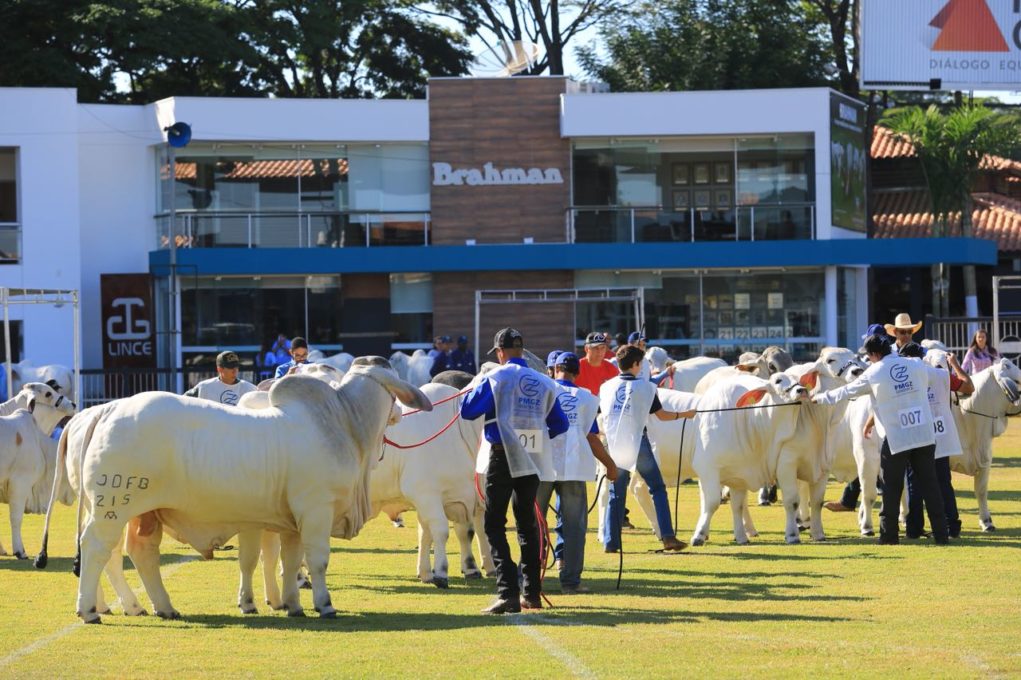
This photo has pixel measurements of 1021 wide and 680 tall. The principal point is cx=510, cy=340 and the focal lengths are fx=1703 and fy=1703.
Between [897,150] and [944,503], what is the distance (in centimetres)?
3531

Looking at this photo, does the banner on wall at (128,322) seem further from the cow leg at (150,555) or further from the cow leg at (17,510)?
the cow leg at (150,555)

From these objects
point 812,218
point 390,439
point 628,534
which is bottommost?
point 628,534

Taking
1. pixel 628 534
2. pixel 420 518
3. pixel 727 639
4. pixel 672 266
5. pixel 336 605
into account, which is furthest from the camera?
pixel 672 266

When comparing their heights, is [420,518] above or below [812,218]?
below

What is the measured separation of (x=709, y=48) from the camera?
54.3m

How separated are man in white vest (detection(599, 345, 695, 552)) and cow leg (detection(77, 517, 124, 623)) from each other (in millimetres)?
5010

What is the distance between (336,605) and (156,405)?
232cm

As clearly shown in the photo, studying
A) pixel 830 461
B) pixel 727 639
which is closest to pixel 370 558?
pixel 830 461

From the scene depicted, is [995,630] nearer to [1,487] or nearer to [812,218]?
[1,487]

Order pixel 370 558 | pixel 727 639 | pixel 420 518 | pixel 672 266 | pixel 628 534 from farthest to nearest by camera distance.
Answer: pixel 672 266
pixel 628 534
pixel 370 558
pixel 420 518
pixel 727 639

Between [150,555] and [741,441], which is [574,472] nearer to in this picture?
[150,555]

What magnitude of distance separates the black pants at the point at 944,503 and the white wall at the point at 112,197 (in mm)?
28446

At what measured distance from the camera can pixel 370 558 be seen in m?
17.0

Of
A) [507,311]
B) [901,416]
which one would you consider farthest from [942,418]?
[507,311]
